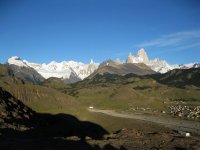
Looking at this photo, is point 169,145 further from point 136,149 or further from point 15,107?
point 15,107

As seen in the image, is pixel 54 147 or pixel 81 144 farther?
pixel 81 144

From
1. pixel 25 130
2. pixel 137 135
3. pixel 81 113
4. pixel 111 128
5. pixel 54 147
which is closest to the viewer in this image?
pixel 54 147

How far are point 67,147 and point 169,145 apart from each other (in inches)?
925

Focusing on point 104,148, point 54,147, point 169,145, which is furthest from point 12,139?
point 169,145

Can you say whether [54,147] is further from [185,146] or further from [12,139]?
[185,146]

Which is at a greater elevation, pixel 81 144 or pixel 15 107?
pixel 15 107

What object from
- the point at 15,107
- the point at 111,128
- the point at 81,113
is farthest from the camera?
the point at 81,113

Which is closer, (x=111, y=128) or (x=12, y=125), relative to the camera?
(x=12, y=125)

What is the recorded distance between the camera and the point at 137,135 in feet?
283

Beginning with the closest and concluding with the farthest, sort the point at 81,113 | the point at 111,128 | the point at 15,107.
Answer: the point at 15,107 → the point at 111,128 → the point at 81,113

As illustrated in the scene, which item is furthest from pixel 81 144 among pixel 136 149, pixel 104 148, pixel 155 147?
pixel 155 147

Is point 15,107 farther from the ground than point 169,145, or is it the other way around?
point 15,107

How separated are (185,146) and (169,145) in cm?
339

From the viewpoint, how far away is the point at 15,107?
353 feet
